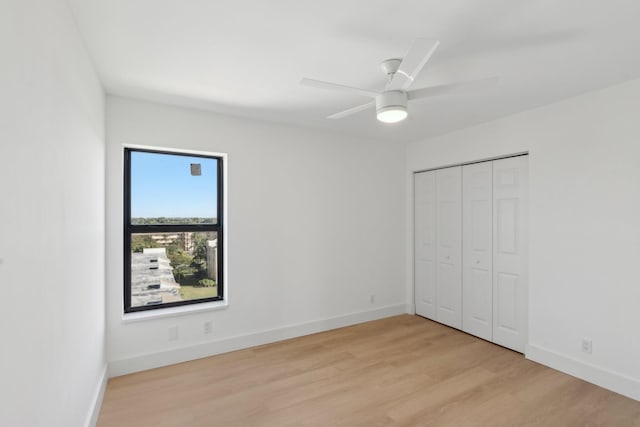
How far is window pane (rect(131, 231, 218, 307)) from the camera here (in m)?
3.13

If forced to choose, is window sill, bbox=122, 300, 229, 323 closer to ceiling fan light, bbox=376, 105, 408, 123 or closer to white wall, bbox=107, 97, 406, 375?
white wall, bbox=107, 97, 406, 375

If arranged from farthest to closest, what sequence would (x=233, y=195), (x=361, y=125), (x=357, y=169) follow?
(x=357, y=169)
(x=361, y=125)
(x=233, y=195)

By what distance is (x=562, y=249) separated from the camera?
9.86ft

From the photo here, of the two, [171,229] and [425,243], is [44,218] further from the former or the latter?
[425,243]

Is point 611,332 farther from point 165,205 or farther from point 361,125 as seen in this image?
point 165,205

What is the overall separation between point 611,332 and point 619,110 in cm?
184

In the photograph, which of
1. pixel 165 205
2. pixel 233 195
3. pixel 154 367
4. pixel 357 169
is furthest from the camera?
pixel 357 169

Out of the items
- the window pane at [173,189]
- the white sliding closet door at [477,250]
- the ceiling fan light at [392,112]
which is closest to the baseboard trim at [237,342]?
the white sliding closet door at [477,250]

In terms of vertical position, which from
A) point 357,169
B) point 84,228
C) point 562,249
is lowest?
point 562,249

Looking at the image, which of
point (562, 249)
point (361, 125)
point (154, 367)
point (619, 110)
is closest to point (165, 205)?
point (154, 367)

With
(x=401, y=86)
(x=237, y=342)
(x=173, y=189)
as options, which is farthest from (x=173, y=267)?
(x=401, y=86)

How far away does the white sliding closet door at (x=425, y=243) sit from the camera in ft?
14.5

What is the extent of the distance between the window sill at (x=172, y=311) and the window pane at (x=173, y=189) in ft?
2.83

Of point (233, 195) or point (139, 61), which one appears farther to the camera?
point (233, 195)
